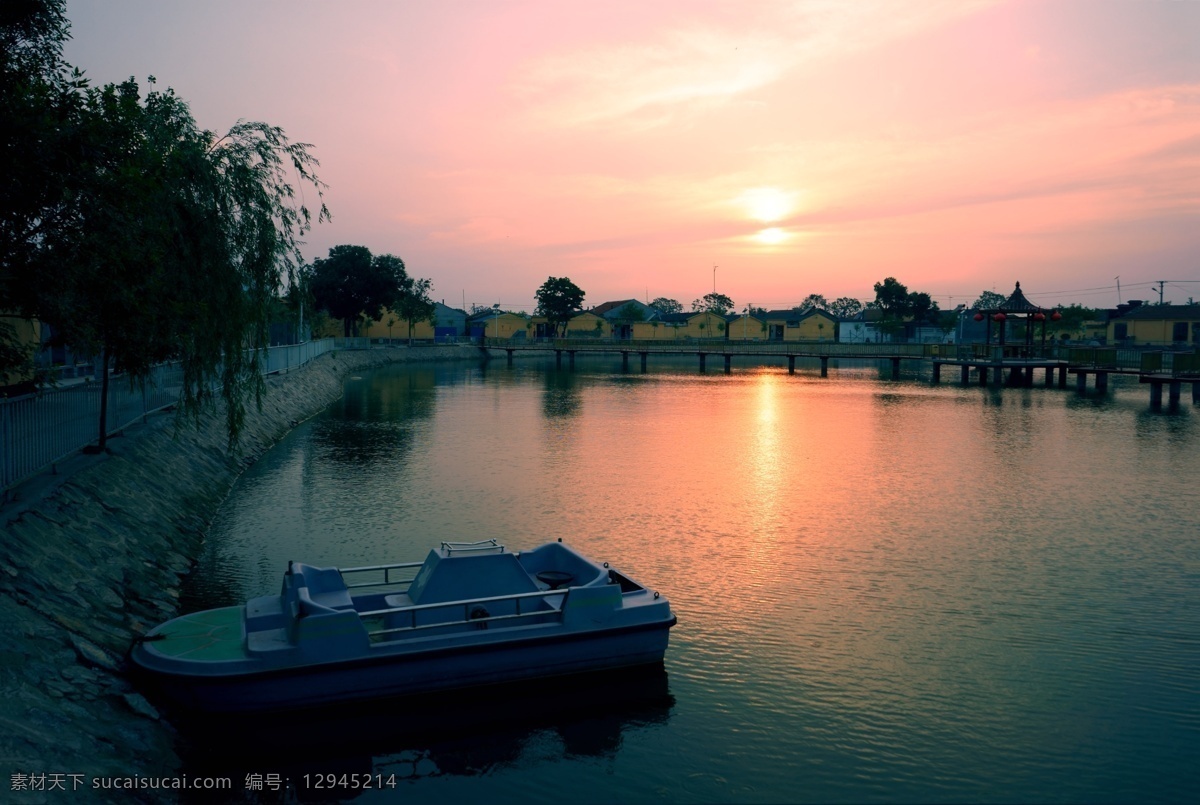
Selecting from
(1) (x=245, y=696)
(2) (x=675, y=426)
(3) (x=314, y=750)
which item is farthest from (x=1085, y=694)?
(2) (x=675, y=426)

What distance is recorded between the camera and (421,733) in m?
12.0

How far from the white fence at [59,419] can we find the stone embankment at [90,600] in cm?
47

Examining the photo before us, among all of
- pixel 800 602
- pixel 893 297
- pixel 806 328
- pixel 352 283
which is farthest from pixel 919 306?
pixel 800 602

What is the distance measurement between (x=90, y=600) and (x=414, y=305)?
124m

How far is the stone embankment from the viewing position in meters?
9.44

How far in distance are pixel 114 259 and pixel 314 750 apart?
8.11 metres

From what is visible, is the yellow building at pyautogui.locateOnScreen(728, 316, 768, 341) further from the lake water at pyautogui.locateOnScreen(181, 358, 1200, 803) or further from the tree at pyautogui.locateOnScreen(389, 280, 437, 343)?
the lake water at pyautogui.locateOnScreen(181, 358, 1200, 803)

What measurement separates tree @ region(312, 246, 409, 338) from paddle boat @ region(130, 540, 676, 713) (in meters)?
109

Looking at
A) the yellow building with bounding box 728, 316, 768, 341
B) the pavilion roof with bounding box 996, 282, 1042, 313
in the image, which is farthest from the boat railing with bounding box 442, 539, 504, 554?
the yellow building with bounding box 728, 316, 768, 341

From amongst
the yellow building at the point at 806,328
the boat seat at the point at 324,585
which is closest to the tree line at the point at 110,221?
the boat seat at the point at 324,585

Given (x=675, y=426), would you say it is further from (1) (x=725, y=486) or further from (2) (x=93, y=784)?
(2) (x=93, y=784)

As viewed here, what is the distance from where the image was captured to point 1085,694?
13.1 m

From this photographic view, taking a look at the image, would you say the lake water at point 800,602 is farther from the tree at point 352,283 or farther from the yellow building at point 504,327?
the yellow building at point 504,327

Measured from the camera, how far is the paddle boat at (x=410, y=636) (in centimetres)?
1172
